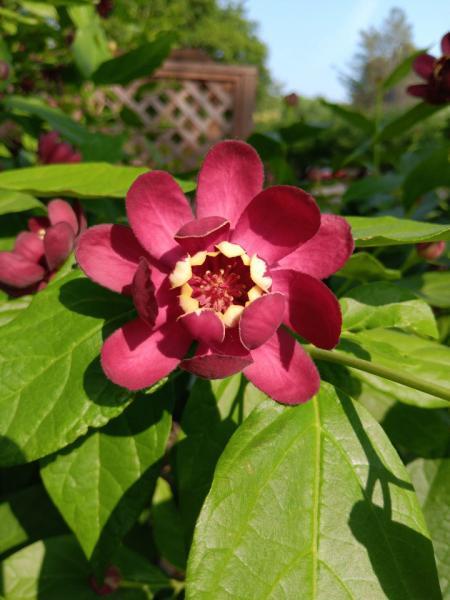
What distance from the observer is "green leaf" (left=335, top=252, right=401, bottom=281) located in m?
0.76

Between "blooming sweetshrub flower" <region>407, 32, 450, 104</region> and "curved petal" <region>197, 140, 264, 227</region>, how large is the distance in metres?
0.74

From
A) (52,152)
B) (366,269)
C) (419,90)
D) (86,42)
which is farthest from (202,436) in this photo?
(86,42)

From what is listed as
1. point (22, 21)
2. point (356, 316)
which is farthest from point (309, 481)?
point (22, 21)

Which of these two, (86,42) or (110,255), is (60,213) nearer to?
(110,255)

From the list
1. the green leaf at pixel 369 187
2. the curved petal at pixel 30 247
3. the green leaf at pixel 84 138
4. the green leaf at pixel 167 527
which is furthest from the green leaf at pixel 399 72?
the green leaf at pixel 167 527

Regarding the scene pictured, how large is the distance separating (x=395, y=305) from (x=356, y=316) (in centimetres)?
6

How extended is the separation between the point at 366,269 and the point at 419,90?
641 mm

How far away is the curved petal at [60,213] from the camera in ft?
2.59

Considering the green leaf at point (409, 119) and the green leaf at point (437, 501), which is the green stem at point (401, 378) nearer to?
the green leaf at point (437, 501)

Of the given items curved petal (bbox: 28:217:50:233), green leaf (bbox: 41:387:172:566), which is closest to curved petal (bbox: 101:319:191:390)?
green leaf (bbox: 41:387:172:566)

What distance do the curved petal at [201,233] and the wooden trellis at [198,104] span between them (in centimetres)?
554

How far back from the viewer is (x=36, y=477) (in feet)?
3.59

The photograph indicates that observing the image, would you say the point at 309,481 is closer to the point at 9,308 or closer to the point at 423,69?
the point at 9,308

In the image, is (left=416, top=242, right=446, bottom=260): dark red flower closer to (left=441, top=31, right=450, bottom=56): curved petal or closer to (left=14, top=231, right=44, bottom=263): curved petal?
(left=441, top=31, right=450, bottom=56): curved petal
